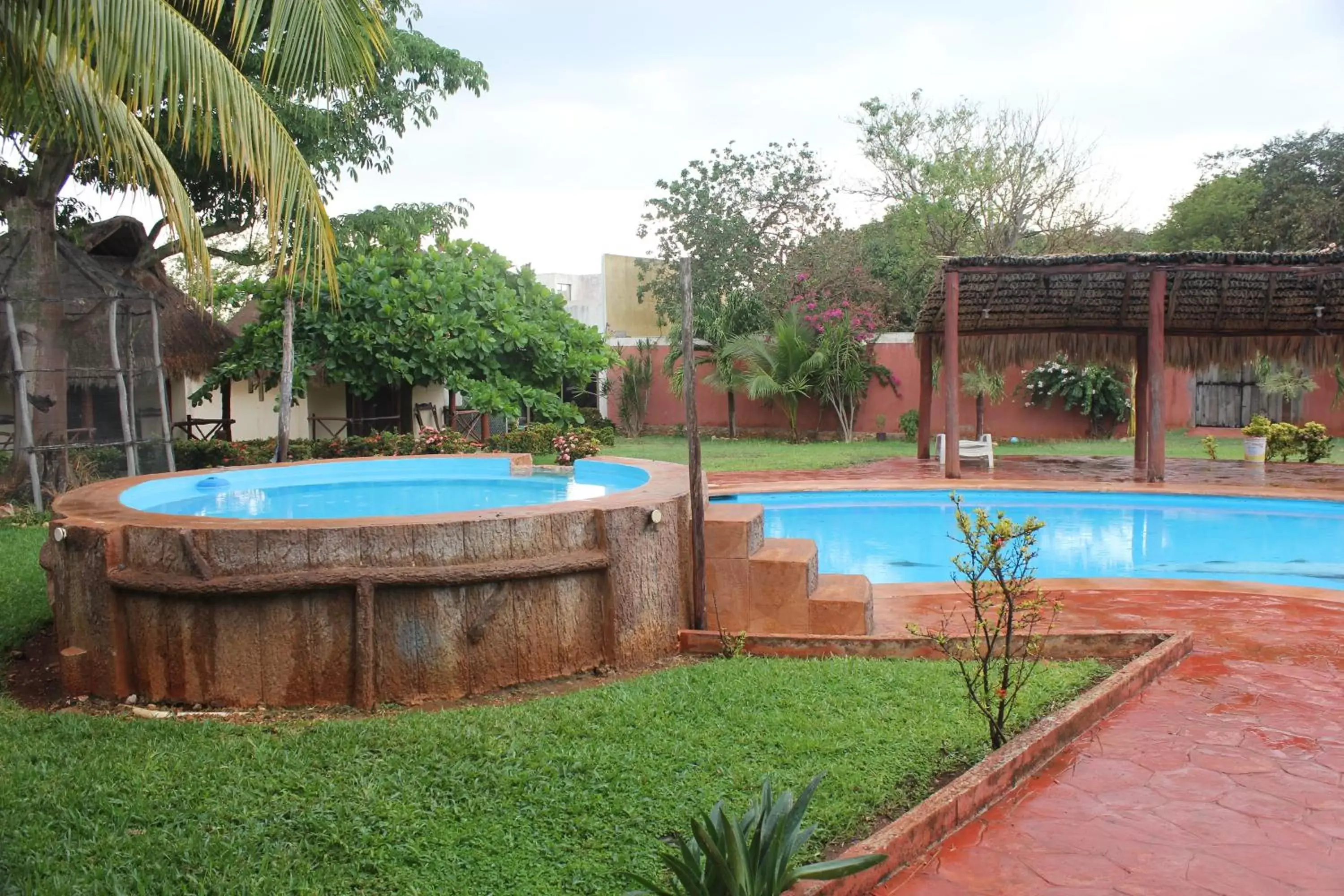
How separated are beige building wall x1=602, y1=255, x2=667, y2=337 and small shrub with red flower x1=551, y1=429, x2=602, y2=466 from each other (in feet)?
45.4

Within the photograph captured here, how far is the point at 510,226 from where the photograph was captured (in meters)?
30.2

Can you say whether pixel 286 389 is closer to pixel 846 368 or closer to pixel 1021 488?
pixel 1021 488

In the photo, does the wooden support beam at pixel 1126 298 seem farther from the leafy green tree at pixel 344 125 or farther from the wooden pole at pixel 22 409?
the wooden pole at pixel 22 409

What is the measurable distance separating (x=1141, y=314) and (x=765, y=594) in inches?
450

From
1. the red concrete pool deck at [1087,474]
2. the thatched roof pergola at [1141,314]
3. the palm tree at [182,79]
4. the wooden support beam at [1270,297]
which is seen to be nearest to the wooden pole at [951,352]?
the thatched roof pergola at [1141,314]

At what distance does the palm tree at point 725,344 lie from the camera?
21.2 metres

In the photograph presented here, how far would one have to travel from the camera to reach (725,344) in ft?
70.2

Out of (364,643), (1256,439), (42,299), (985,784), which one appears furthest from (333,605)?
(1256,439)

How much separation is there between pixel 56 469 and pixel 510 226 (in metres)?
20.4

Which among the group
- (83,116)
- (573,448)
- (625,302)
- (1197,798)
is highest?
(625,302)

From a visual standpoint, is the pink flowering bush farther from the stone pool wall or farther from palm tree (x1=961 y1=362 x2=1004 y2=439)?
the stone pool wall

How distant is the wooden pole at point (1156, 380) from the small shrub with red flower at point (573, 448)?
696 centimetres

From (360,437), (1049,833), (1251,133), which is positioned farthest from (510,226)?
(1049,833)

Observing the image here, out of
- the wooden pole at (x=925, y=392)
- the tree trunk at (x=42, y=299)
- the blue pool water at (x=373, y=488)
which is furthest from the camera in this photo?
the wooden pole at (x=925, y=392)
